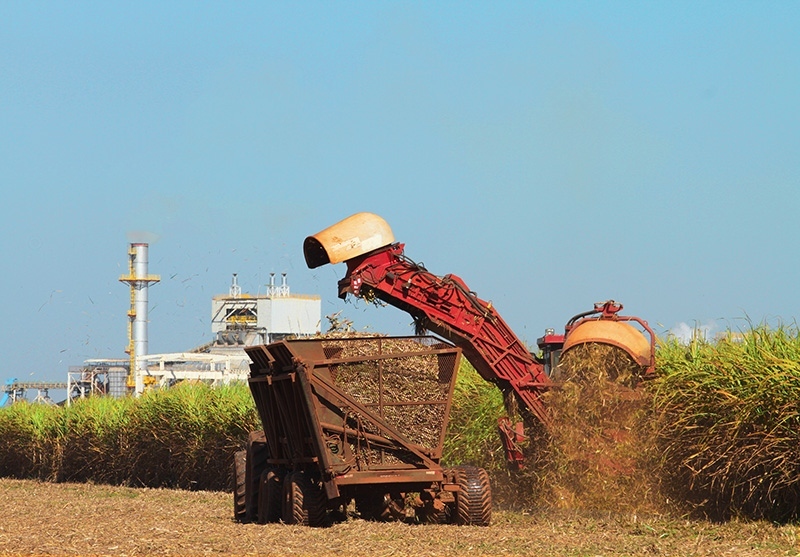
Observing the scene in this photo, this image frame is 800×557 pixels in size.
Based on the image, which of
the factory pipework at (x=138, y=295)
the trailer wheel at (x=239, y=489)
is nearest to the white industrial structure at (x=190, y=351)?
the factory pipework at (x=138, y=295)

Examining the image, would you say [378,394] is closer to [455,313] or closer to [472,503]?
[472,503]

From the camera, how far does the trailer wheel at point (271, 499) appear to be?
16.5 metres

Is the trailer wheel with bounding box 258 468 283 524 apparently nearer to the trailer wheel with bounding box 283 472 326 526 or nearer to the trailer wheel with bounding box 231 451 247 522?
the trailer wheel with bounding box 283 472 326 526

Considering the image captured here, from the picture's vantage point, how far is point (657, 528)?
48.5 feet

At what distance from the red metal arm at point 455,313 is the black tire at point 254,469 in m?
3.02

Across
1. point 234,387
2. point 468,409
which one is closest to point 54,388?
point 234,387

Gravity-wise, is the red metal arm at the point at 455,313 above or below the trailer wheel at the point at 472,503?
above

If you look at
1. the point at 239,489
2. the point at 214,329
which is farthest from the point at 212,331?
the point at 239,489

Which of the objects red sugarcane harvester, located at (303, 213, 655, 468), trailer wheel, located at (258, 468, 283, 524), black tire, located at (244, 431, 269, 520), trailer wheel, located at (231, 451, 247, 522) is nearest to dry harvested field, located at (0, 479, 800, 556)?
trailer wheel, located at (231, 451, 247, 522)

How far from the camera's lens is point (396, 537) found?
13977 millimetres

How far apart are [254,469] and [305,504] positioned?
2.92 m

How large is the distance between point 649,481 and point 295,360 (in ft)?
17.4

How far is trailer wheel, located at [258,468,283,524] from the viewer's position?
16.5 meters

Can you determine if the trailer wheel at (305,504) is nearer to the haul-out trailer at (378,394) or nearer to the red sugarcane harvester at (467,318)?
the haul-out trailer at (378,394)
